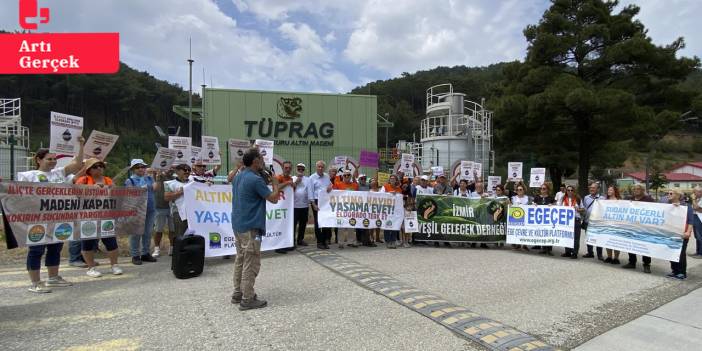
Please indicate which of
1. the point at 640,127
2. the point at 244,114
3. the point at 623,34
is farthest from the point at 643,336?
the point at 623,34

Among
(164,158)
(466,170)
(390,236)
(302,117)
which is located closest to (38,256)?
(164,158)

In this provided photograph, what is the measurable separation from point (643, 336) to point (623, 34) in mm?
25776

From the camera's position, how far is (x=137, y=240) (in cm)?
796

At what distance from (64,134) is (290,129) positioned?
47.5ft

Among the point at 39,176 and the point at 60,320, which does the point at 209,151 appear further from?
the point at 60,320

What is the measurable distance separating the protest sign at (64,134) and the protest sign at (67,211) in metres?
1.20

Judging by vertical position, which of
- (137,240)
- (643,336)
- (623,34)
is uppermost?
(623,34)

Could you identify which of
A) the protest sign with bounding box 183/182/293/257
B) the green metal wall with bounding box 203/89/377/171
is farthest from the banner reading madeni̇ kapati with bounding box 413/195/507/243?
the green metal wall with bounding box 203/89/377/171

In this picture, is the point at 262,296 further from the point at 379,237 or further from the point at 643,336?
the point at 379,237

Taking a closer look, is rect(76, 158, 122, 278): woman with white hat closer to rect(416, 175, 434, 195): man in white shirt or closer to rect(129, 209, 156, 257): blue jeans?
rect(129, 209, 156, 257): blue jeans

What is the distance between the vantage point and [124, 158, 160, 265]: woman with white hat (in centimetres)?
787

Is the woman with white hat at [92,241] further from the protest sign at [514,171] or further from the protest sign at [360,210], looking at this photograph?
the protest sign at [514,171]

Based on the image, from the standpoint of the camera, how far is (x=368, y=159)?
1422cm

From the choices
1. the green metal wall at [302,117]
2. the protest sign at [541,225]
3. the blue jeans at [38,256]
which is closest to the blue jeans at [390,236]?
the protest sign at [541,225]
